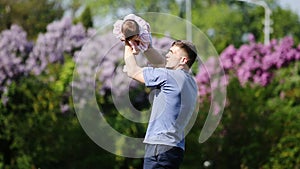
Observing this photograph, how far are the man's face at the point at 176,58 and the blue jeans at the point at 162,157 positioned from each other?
0.50 m

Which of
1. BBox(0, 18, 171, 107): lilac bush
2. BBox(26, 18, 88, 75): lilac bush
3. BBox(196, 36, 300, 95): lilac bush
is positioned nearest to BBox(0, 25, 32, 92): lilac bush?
BBox(0, 18, 171, 107): lilac bush

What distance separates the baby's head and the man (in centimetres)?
7

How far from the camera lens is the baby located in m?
4.23

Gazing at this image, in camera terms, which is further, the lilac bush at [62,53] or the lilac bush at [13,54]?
the lilac bush at [13,54]

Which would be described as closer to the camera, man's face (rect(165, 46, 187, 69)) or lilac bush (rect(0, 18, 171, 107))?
man's face (rect(165, 46, 187, 69))

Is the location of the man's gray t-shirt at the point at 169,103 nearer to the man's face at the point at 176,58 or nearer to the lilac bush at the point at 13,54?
the man's face at the point at 176,58

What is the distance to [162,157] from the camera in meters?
4.32

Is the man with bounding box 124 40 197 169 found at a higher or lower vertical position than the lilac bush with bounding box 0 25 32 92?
lower

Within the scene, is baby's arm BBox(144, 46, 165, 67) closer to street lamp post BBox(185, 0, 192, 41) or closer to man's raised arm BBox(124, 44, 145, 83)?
man's raised arm BBox(124, 44, 145, 83)

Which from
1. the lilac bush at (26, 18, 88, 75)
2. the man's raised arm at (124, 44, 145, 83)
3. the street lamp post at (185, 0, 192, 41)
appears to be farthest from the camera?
the street lamp post at (185, 0, 192, 41)

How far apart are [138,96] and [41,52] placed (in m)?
3.94

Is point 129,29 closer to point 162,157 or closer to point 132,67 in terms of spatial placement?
point 132,67

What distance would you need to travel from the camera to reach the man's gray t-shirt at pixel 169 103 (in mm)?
4266

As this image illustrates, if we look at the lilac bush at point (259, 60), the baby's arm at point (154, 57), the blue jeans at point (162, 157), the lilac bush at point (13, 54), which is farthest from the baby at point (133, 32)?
the lilac bush at point (259, 60)
